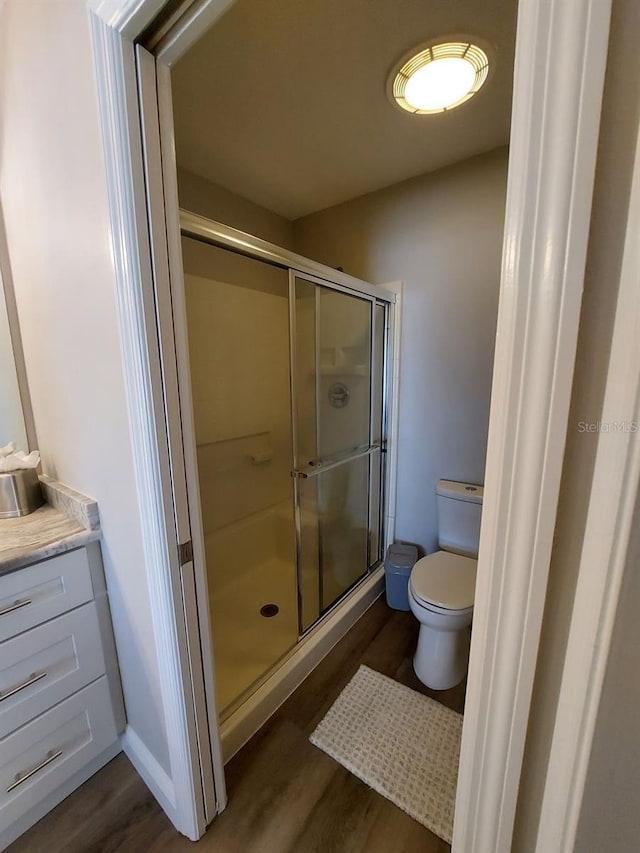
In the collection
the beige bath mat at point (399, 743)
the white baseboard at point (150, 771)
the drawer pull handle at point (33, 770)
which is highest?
the drawer pull handle at point (33, 770)

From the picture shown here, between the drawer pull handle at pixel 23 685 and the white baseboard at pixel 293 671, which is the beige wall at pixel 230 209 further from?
the white baseboard at pixel 293 671

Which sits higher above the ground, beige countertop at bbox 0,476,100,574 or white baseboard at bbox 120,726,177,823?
beige countertop at bbox 0,476,100,574

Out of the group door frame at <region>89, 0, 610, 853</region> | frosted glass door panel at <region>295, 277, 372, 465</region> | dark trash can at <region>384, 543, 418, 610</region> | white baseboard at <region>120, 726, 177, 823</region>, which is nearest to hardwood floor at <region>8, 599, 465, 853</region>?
white baseboard at <region>120, 726, 177, 823</region>

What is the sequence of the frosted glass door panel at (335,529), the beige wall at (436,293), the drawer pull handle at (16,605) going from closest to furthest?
the drawer pull handle at (16,605), the beige wall at (436,293), the frosted glass door panel at (335,529)

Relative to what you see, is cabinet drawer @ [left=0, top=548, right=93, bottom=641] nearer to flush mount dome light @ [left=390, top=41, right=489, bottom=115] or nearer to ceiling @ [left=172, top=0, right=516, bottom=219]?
ceiling @ [left=172, top=0, right=516, bottom=219]

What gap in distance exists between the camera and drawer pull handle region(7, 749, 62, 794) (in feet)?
3.39

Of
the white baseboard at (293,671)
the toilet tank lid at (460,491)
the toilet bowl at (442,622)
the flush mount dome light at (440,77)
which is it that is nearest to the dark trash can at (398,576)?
the white baseboard at (293,671)

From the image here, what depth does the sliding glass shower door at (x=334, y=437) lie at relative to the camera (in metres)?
1.80

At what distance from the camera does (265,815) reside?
1107mm

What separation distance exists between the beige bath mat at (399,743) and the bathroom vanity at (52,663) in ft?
2.68

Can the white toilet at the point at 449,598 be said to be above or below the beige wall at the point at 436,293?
below

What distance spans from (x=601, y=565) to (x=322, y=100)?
1.69 m

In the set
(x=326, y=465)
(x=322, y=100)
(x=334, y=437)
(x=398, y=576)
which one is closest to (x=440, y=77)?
(x=322, y=100)

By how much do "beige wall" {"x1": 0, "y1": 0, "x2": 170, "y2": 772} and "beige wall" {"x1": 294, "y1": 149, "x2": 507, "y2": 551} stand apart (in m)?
1.52
